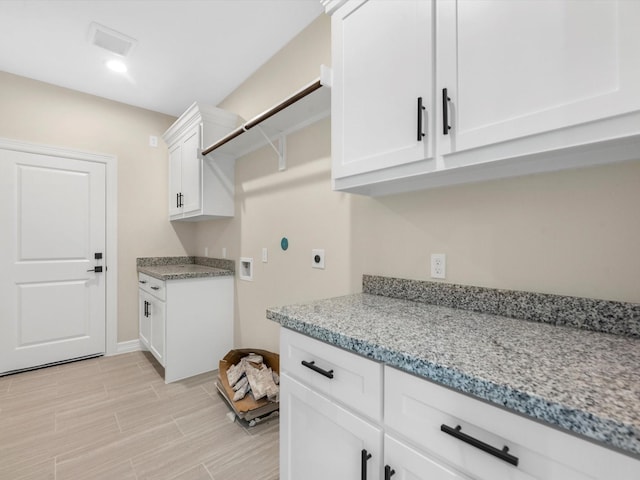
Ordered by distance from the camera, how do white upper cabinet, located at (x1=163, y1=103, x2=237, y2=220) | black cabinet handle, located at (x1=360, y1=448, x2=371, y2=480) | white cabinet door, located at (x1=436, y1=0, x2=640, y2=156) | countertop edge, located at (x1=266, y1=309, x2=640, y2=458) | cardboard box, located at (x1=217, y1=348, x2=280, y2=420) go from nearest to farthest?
countertop edge, located at (x1=266, y1=309, x2=640, y2=458) → white cabinet door, located at (x1=436, y1=0, x2=640, y2=156) → black cabinet handle, located at (x1=360, y1=448, x2=371, y2=480) → cardboard box, located at (x1=217, y1=348, x2=280, y2=420) → white upper cabinet, located at (x1=163, y1=103, x2=237, y2=220)

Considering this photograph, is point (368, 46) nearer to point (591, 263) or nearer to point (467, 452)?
point (591, 263)

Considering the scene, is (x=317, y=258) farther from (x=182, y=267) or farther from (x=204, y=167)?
(x=182, y=267)

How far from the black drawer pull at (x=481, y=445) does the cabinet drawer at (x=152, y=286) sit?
2379 millimetres

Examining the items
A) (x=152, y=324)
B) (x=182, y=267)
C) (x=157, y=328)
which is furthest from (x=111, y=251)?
(x=157, y=328)

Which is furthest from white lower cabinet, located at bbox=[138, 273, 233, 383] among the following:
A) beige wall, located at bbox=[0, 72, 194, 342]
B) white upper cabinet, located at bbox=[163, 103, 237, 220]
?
white upper cabinet, located at bbox=[163, 103, 237, 220]

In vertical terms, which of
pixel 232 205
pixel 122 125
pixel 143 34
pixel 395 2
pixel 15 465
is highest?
pixel 143 34

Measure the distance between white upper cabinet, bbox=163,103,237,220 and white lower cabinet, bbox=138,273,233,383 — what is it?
678mm

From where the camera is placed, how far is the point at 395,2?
1125 mm

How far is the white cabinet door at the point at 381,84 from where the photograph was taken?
1.04 m

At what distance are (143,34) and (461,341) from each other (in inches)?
108

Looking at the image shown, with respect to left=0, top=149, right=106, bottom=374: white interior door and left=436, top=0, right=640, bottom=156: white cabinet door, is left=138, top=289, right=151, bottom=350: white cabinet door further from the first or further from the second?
left=436, top=0, right=640, bottom=156: white cabinet door

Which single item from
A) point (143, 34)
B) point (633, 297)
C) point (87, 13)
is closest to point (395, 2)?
point (633, 297)

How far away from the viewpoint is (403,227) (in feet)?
4.91

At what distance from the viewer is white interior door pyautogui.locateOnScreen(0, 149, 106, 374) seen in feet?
8.86
